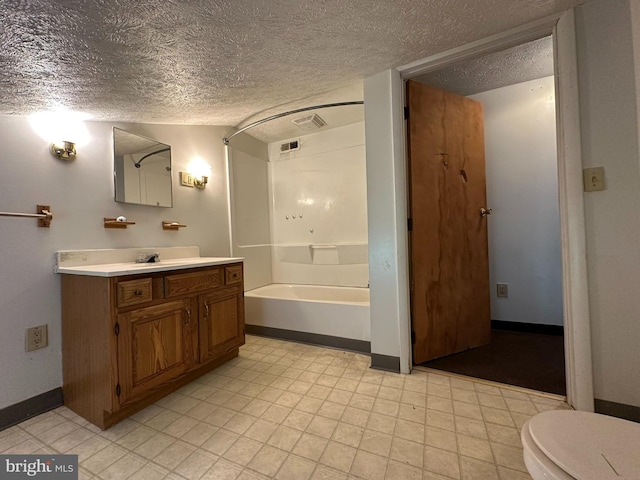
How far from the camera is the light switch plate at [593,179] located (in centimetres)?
121

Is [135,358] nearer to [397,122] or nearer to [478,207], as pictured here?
[397,122]

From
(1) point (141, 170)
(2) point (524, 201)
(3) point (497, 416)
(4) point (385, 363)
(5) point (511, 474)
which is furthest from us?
(2) point (524, 201)

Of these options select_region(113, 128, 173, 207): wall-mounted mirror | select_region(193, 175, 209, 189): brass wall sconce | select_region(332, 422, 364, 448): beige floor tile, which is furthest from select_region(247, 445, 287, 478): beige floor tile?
select_region(193, 175, 209, 189): brass wall sconce

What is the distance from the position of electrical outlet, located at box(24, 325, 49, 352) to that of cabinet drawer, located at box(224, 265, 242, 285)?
98 centimetres

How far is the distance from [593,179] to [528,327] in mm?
1669

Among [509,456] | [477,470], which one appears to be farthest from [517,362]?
[477,470]

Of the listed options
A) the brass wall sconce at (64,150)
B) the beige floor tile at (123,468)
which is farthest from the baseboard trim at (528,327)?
the brass wall sconce at (64,150)

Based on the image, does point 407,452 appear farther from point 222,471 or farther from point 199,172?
point 199,172

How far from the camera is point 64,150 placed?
4.96 feet

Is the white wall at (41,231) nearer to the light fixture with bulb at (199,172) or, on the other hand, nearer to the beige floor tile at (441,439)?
the light fixture with bulb at (199,172)

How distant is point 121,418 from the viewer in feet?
4.36

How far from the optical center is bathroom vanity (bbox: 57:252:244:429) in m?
1.25

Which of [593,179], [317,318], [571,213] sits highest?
[593,179]

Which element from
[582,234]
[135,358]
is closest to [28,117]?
[135,358]
